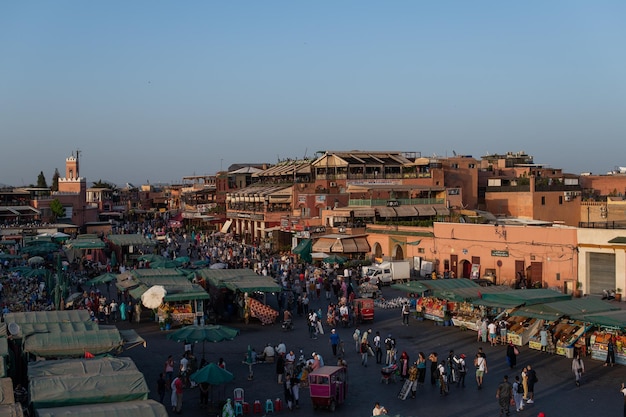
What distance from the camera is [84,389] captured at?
13.4 meters

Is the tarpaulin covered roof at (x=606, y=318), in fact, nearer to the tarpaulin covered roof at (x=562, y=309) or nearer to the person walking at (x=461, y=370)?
the tarpaulin covered roof at (x=562, y=309)

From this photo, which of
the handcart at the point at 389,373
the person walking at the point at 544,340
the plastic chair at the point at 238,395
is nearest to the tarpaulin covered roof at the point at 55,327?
the plastic chair at the point at 238,395

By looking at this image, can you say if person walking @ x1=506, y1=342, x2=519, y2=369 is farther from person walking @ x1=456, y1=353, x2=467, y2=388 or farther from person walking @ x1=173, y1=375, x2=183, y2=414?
person walking @ x1=173, y1=375, x2=183, y2=414

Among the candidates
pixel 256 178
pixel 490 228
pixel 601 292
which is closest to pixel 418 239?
pixel 490 228

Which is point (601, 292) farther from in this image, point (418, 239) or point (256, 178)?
point (256, 178)

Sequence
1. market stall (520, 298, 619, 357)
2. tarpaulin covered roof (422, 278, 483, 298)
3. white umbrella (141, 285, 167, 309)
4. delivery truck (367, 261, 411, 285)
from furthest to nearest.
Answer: delivery truck (367, 261, 411, 285)
tarpaulin covered roof (422, 278, 483, 298)
white umbrella (141, 285, 167, 309)
market stall (520, 298, 619, 357)

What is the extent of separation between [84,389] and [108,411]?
1723mm

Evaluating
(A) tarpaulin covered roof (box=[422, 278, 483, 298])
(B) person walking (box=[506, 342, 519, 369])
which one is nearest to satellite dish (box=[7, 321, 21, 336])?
(B) person walking (box=[506, 342, 519, 369])

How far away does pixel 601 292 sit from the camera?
3153 cm

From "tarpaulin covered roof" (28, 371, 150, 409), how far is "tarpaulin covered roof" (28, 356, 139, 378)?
45cm

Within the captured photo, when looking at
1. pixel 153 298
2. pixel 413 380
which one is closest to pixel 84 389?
pixel 413 380

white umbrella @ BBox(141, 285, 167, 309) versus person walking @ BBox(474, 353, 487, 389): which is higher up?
white umbrella @ BBox(141, 285, 167, 309)

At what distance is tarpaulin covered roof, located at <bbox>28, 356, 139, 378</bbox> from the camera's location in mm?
14396

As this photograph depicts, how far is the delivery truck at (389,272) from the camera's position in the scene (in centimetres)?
3675
